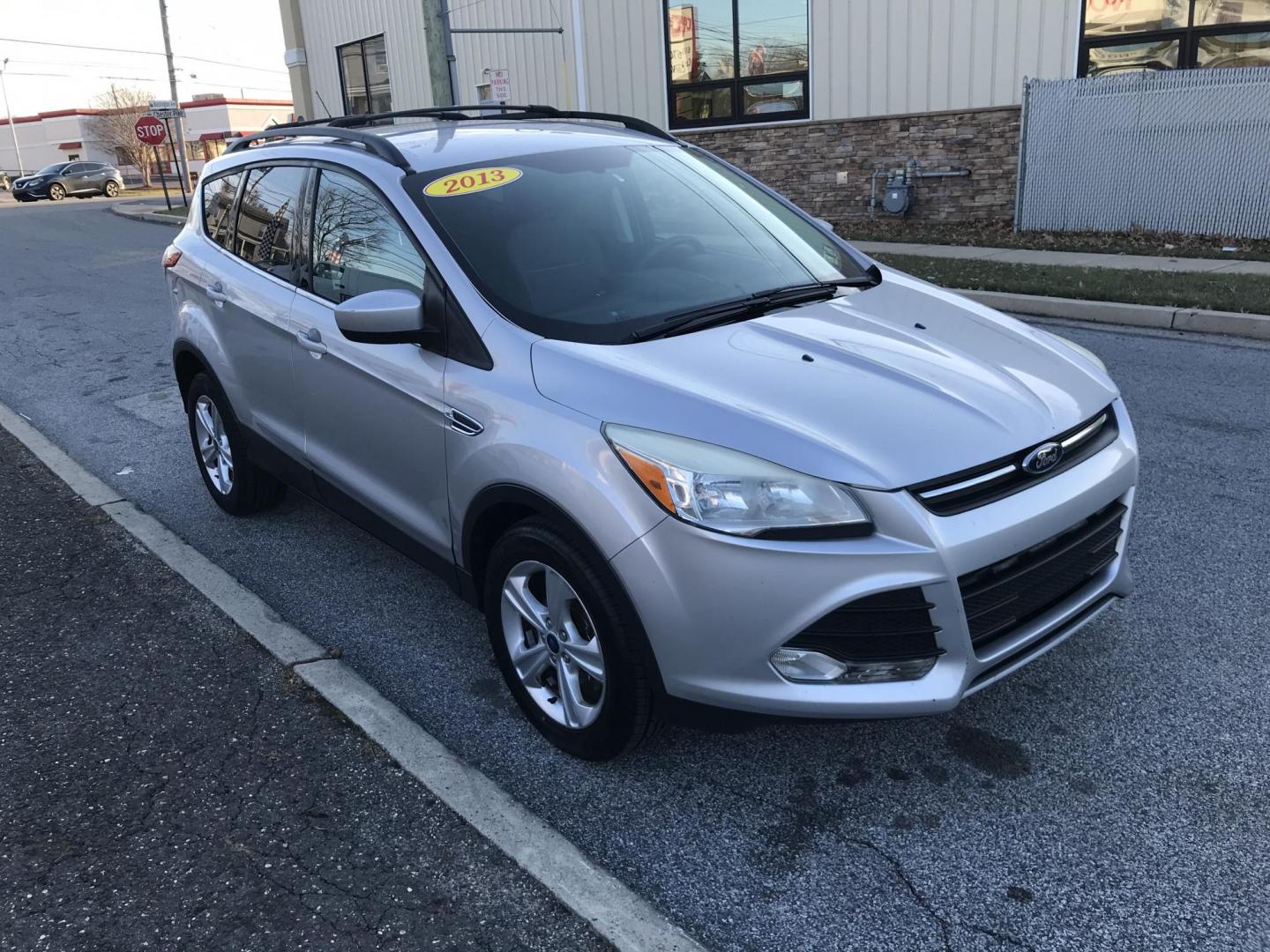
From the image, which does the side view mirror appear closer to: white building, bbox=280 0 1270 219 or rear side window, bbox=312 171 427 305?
rear side window, bbox=312 171 427 305

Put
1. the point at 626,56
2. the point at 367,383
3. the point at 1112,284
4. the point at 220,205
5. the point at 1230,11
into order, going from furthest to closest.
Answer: the point at 626,56 → the point at 1230,11 → the point at 1112,284 → the point at 220,205 → the point at 367,383

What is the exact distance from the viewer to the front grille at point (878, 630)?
8.39 feet

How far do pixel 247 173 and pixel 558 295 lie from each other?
222cm

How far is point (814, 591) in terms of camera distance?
254 cm

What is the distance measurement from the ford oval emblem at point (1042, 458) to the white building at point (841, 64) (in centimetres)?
1285

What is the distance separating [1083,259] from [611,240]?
9.27m

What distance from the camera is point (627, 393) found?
285 centimetres

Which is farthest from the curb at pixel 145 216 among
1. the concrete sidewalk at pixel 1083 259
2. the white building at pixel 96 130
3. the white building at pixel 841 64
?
the white building at pixel 96 130

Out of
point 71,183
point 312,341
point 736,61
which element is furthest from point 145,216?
point 312,341

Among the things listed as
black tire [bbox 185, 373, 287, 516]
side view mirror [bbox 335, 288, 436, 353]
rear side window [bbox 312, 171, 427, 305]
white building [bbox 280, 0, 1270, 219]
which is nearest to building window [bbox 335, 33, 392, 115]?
white building [bbox 280, 0, 1270, 219]

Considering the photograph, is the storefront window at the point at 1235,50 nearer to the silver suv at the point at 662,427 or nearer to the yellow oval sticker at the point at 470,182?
the silver suv at the point at 662,427

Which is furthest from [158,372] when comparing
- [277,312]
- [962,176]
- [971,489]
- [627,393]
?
[962,176]

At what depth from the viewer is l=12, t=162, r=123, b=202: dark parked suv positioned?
41875 mm

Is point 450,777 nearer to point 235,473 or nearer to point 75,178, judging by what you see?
point 235,473
